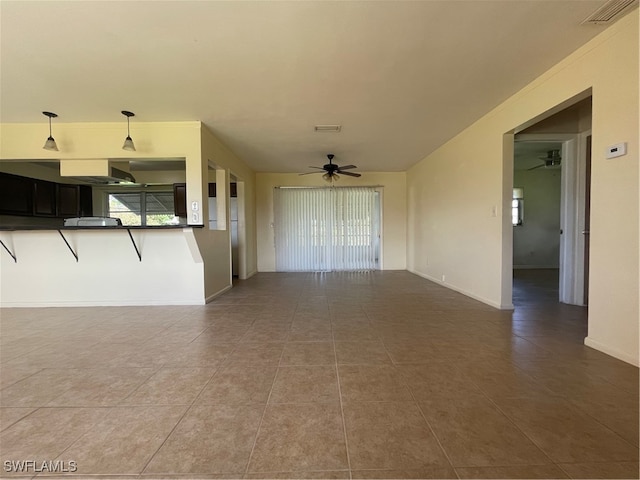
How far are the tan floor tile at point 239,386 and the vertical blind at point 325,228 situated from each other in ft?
18.5

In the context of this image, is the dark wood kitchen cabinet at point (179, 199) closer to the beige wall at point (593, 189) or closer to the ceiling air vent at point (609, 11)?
the beige wall at point (593, 189)

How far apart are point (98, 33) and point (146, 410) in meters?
2.69

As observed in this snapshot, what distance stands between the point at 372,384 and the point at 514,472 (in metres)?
0.86

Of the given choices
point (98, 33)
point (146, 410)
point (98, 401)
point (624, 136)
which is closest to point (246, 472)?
point (146, 410)

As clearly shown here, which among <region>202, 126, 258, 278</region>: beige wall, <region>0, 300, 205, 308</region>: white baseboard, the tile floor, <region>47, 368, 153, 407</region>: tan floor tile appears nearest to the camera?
the tile floor

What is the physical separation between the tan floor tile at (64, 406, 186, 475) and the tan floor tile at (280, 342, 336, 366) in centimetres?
87

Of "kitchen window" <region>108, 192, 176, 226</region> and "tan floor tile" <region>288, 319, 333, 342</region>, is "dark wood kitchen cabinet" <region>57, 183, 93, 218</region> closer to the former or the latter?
"kitchen window" <region>108, 192, 176, 226</region>

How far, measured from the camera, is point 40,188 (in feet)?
19.0

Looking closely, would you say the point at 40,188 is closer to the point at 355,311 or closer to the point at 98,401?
the point at 98,401

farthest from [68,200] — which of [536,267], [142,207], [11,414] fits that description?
[536,267]

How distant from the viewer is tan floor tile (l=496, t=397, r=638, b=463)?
1309mm

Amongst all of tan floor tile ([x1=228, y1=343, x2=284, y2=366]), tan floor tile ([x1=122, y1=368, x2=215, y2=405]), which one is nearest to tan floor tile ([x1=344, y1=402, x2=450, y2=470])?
tan floor tile ([x1=228, y1=343, x2=284, y2=366])

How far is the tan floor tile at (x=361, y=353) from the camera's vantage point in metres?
2.31

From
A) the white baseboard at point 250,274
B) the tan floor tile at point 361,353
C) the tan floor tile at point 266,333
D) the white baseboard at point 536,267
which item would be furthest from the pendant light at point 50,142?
the white baseboard at point 536,267
